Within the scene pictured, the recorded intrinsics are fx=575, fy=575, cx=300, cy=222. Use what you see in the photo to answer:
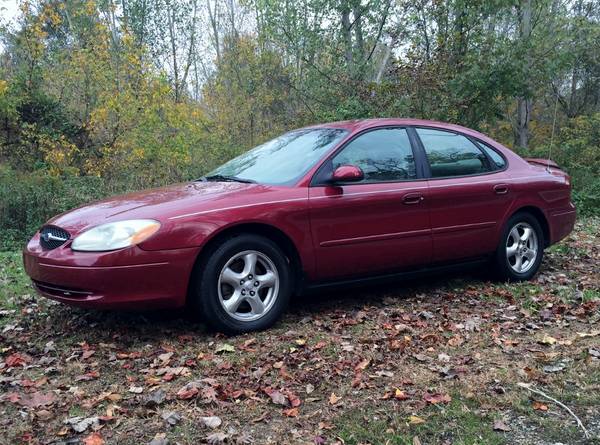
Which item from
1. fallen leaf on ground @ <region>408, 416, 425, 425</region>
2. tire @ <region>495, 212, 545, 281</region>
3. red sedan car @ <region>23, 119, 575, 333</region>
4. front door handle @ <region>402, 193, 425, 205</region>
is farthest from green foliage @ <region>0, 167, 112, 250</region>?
fallen leaf on ground @ <region>408, 416, 425, 425</region>

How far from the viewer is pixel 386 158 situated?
194 inches

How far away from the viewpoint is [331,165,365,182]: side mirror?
14.3 ft

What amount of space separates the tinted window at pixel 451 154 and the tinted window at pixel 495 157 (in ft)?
0.26

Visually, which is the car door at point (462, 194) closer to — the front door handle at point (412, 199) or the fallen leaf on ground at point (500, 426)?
the front door handle at point (412, 199)

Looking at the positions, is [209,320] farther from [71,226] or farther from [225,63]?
[225,63]

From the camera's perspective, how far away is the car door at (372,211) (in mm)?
4406

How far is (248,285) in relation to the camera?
160 inches

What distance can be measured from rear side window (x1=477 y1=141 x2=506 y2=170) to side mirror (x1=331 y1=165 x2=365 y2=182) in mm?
1796

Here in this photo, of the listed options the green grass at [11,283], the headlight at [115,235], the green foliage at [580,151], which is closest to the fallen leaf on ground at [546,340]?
the headlight at [115,235]

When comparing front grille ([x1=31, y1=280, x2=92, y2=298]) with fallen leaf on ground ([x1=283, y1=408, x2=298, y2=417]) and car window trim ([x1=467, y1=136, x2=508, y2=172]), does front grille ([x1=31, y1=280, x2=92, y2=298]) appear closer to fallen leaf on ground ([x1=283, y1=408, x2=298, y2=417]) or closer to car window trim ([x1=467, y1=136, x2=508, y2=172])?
fallen leaf on ground ([x1=283, y1=408, x2=298, y2=417])

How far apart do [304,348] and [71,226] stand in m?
1.79

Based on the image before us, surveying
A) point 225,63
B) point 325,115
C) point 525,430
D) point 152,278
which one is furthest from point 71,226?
point 225,63

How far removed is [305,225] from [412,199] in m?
1.08

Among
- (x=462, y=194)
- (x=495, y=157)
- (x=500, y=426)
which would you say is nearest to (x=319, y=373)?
(x=500, y=426)
